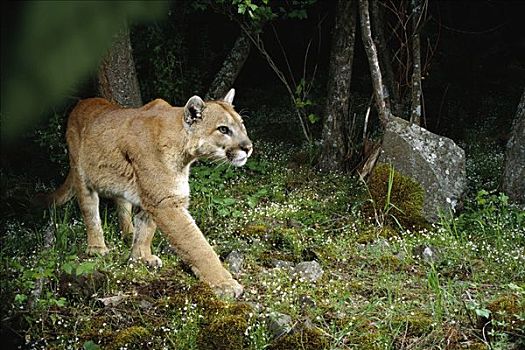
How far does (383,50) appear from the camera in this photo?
884 centimetres

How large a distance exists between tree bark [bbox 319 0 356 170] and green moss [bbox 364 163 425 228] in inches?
61.7

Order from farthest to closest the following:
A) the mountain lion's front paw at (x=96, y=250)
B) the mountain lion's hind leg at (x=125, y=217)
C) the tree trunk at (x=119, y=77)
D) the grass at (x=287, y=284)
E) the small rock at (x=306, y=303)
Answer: the tree trunk at (x=119, y=77)
the mountain lion's hind leg at (x=125, y=217)
the mountain lion's front paw at (x=96, y=250)
the small rock at (x=306, y=303)
the grass at (x=287, y=284)

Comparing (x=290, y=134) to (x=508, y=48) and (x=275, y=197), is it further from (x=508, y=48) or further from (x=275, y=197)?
(x=508, y=48)

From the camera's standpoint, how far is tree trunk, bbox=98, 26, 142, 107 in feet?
25.2

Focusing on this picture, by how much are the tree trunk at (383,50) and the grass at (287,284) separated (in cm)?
157

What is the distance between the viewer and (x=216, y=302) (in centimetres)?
503

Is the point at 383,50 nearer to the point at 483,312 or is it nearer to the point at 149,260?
the point at 149,260

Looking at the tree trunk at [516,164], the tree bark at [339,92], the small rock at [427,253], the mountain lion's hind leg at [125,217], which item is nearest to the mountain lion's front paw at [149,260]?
the mountain lion's hind leg at [125,217]

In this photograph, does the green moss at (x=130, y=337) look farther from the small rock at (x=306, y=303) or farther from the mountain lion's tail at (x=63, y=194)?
the mountain lion's tail at (x=63, y=194)

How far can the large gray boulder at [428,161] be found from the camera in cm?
705

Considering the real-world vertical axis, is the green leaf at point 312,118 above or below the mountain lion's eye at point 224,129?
below

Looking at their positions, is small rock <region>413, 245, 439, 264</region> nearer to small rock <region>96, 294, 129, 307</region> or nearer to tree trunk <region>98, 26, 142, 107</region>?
small rock <region>96, 294, 129, 307</region>

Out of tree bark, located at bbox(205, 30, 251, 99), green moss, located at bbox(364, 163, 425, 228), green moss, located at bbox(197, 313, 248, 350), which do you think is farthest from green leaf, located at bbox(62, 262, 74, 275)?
tree bark, located at bbox(205, 30, 251, 99)

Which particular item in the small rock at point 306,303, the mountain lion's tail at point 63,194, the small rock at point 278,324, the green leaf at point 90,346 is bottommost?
the mountain lion's tail at point 63,194
